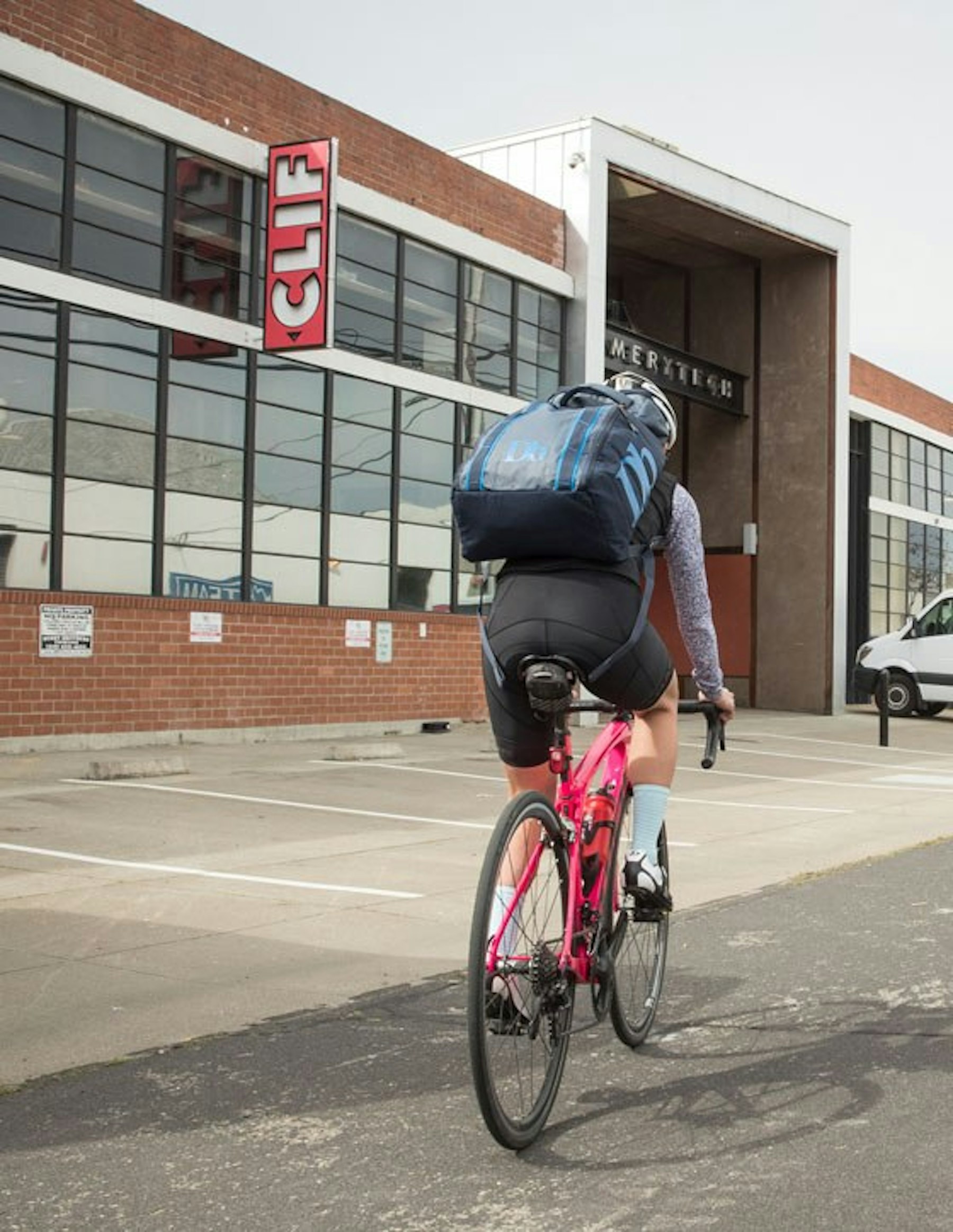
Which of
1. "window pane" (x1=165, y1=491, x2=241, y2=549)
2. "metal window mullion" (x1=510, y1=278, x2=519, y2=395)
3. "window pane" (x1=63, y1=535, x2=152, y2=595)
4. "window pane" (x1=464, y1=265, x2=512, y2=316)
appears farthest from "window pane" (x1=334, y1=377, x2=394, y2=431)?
"window pane" (x1=63, y1=535, x2=152, y2=595)

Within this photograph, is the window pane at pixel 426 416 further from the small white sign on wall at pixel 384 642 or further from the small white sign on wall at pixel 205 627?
the small white sign on wall at pixel 205 627

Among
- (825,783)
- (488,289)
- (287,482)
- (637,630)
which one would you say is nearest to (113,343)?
(287,482)

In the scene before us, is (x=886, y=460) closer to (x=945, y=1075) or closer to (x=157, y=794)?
(x=157, y=794)

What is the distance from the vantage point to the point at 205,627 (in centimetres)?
1889

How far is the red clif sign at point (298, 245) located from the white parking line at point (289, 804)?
6.98 meters

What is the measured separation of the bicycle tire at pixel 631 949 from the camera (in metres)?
4.48

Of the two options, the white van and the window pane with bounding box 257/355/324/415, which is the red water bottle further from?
the white van

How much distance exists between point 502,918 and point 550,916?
1.01ft

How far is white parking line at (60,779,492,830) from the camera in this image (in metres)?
11.5

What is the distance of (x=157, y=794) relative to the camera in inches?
502

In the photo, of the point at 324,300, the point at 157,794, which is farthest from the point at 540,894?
the point at 324,300

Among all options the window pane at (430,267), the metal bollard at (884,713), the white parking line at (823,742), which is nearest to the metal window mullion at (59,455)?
the window pane at (430,267)

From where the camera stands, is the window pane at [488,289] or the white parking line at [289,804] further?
the window pane at [488,289]

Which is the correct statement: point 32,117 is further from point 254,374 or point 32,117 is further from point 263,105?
point 254,374
